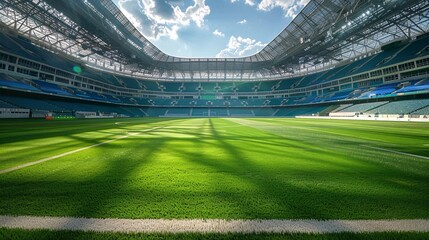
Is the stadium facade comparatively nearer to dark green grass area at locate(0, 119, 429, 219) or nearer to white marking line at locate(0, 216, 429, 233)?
dark green grass area at locate(0, 119, 429, 219)

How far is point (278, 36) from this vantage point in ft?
136

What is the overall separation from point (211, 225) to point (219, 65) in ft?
213

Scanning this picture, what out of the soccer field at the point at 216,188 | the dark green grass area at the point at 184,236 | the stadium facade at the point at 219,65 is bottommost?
the dark green grass area at the point at 184,236

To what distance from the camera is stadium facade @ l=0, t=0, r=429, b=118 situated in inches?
1102

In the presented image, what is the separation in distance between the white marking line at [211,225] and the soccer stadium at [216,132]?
0.01 m

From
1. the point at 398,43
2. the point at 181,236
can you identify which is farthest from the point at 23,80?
the point at 398,43

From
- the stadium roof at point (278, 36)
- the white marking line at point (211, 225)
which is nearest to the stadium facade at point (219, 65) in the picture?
the stadium roof at point (278, 36)

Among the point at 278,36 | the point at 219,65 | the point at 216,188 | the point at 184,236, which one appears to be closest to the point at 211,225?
the point at 184,236

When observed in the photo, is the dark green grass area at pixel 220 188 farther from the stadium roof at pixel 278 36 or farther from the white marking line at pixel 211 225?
the stadium roof at pixel 278 36

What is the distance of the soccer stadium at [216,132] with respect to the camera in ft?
5.51

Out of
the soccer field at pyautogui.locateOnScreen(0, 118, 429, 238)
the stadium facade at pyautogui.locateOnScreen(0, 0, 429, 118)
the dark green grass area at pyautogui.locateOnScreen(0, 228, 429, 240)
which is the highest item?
the stadium facade at pyautogui.locateOnScreen(0, 0, 429, 118)

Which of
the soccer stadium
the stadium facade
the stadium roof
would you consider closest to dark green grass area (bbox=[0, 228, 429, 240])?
the soccer stadium

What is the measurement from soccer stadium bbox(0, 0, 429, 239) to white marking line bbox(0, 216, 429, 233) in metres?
0.01

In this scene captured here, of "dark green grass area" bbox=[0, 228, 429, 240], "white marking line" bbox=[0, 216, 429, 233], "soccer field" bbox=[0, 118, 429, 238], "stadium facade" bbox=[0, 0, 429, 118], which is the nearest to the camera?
"dark green grass area" bbox=[0, 228, 429, 240]
